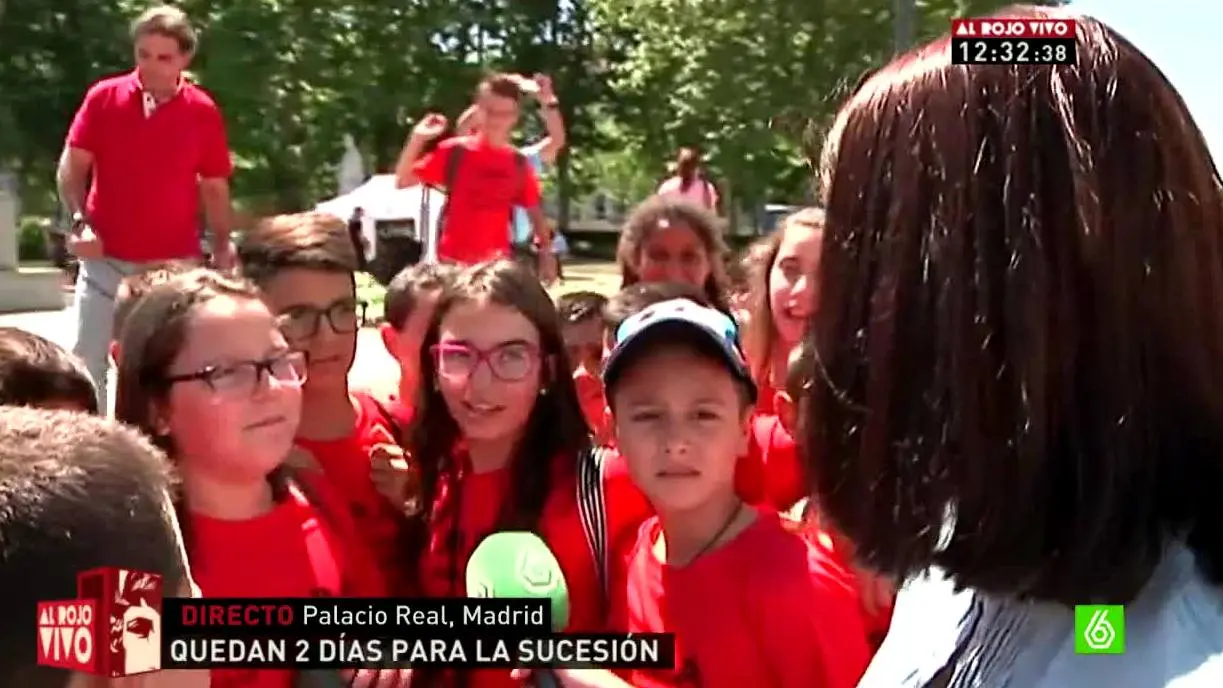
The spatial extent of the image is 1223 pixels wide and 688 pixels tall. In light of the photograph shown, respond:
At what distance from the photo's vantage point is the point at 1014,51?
122 cm

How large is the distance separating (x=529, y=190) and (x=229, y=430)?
5.28 meters

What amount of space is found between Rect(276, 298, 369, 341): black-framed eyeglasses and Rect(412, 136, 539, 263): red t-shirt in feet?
13.2

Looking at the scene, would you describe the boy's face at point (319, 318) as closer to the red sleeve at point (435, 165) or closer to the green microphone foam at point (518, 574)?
the green microphone foam at point (518, 574)

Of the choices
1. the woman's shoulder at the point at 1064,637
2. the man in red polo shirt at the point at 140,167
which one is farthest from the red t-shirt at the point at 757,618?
the man in red polo shirt at the point at 140,167

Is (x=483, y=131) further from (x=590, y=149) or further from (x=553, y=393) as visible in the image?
(x=590, y=149)

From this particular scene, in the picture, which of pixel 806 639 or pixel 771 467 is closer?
pixel 806 639

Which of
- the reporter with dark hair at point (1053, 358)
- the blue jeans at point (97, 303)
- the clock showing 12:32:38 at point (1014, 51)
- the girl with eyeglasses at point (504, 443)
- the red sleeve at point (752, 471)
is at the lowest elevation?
the blue jeans at point (97, 303)

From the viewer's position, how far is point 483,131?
729 centimetres

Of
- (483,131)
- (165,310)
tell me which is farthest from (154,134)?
(165,310)

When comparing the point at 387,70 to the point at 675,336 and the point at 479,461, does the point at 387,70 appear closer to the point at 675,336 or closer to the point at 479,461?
the point at 479,461

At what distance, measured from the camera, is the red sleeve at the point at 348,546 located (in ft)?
7.88

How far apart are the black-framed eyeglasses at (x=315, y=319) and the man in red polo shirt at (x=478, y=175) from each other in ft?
13.2

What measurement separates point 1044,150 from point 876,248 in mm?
168

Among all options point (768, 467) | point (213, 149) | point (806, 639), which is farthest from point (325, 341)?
point (213, 149)
